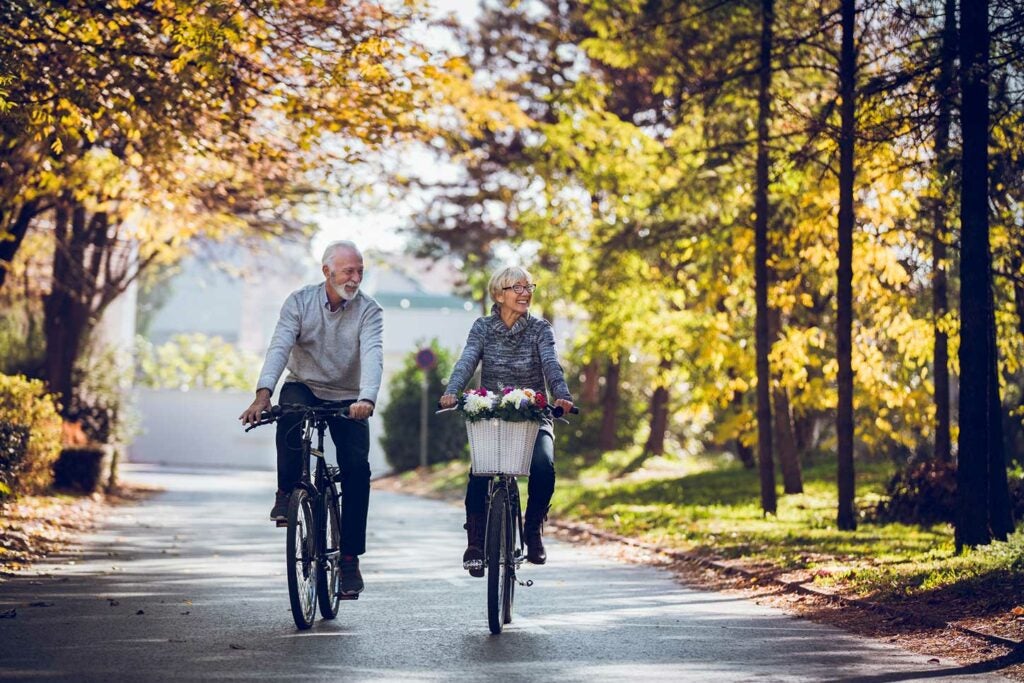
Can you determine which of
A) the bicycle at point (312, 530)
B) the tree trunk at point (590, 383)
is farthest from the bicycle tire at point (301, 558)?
the tree trunk at point (590, 383)

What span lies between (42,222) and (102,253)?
4.72 ft

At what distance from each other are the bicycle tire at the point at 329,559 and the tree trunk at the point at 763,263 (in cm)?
843

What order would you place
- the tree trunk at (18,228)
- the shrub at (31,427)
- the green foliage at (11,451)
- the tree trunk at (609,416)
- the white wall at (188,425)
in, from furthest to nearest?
1. the white wall at (188,425)
2. the tree trunk at (609,416)
3. the tree trunk at (18,228)
4. the shrub at (31,427)
5. the green foliage at (11,451)

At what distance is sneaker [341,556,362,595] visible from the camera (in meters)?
8.78

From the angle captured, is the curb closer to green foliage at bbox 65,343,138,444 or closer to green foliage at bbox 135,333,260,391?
green foliage at bbox 65,343,138,444

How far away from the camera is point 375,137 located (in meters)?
15.2

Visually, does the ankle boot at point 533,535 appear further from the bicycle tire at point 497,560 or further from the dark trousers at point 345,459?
the dark trousers at point 345,459

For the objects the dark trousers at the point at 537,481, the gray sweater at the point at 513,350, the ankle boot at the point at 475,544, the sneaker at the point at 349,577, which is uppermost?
the gray sweater at the point at 513,350

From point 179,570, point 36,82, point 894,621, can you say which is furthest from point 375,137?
point 894,621

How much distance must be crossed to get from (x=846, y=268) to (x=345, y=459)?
7.78 m

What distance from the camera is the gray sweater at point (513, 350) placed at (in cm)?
871

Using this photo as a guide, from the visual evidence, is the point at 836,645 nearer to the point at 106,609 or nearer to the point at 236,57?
the point at 106,609

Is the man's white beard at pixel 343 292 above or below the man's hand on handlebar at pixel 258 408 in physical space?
above

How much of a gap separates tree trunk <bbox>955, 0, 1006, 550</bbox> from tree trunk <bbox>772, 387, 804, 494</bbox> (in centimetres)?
1000
